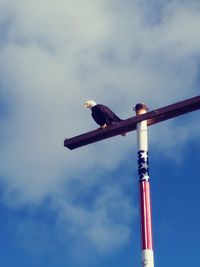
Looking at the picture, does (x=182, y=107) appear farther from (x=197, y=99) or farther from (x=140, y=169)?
(x=140, y=169)

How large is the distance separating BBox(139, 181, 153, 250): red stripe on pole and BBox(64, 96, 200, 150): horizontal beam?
1.38m

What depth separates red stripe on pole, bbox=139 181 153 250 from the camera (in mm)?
8141

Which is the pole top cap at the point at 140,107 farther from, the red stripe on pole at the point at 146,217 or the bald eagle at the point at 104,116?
the red stripe on pole at the point at 146,217

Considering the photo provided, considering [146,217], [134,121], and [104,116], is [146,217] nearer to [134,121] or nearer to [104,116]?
[134,121]

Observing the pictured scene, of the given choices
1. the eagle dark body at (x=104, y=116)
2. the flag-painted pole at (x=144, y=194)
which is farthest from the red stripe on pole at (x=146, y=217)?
the eagle dark body at (x=104, y=116)

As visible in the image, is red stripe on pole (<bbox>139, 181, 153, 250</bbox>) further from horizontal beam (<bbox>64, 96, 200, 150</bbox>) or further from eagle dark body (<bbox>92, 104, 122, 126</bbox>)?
eagle dark body (<bbox>92, 104, 122, 126</bbox>)

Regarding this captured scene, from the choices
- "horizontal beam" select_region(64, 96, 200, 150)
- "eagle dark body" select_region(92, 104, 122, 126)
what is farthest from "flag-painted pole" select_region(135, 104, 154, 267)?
"eagle dark body" select_region(92, 104, 122, 126)

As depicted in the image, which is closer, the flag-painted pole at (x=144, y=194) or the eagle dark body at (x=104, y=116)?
the flag-painted pole at (x=144, y=194)

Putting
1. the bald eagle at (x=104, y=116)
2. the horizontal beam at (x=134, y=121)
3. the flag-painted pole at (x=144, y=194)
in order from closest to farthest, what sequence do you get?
the flag-painted pole at (x=144, y=194), the horizontal beam at (x=134, y=121), the bald eagle at (x=104, y=116)

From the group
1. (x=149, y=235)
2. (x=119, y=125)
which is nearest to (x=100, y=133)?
(x=119, y=125)

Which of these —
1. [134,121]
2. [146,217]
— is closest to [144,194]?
[146,217]

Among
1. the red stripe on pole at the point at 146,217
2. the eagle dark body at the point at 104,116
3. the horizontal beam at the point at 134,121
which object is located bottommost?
the red stripe on pole at the point at 146,217

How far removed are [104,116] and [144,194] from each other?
2.14m

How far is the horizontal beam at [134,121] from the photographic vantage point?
9.37m
